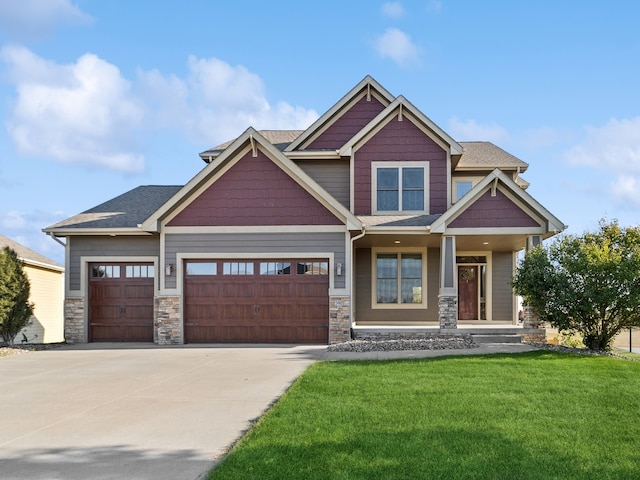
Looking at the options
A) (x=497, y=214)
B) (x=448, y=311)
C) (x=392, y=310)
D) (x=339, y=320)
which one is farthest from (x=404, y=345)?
(x=392, y=310)

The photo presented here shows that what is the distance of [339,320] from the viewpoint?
17.9 metres

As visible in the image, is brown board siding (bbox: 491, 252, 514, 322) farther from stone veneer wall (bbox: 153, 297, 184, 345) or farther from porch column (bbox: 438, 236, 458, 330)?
stone veneer wall (bbox: 153, 297, 184, 345)

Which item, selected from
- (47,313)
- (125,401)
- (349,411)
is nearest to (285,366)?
(125,401)

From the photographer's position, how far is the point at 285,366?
1291 cm

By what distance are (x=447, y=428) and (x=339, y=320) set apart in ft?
35.6

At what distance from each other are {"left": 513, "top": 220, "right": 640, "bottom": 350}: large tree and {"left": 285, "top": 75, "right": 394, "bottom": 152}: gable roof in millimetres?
7783

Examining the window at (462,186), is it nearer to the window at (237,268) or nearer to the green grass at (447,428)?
the window at (237,268)

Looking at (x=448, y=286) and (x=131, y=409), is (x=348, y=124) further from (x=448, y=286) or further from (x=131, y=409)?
(x=131, y=409)

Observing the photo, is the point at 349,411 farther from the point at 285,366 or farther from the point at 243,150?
the point at 243,150

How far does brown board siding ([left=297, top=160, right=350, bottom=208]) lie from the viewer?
67.1ft

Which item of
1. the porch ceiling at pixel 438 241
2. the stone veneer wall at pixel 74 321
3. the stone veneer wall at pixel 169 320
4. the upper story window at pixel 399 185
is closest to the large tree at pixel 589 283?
the porch ceiling at pixel 438 241

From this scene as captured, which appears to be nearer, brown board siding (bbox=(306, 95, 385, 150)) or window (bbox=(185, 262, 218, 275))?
window (bbox=(185, 262, 218, 275))

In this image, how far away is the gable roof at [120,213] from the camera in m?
19.0

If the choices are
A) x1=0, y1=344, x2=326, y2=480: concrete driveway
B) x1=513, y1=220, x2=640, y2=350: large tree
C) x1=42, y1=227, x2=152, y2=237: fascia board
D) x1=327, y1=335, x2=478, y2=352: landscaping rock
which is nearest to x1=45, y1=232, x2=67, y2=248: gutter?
x1=42, y1=227, x2=152, y2=237: fascia board
